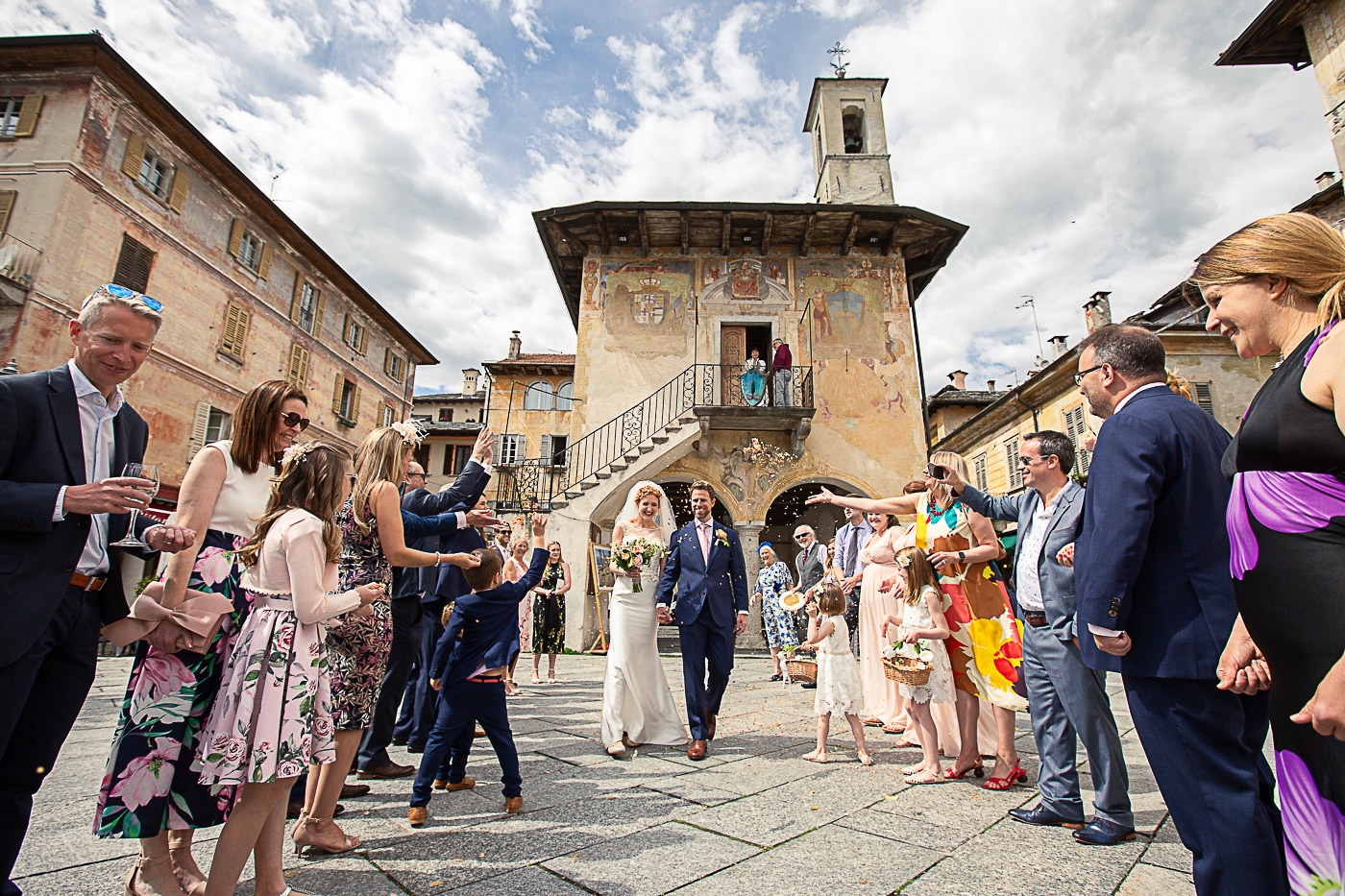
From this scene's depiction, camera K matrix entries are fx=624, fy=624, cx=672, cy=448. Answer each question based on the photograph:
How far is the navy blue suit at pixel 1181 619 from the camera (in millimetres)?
1590

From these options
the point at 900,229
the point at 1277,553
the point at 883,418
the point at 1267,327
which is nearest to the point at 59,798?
the point at 1277,553

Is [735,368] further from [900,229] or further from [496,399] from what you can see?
[496,399]

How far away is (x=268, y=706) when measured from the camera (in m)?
2.02

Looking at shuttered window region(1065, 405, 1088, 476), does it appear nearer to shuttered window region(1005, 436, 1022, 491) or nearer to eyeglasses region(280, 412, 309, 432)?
shuttered window region(1005, 436, 1022, 491)

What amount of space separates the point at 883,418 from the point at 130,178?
57.3 feet

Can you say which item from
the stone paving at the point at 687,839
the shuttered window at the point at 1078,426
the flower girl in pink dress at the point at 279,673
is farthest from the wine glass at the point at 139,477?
the shuttered window at the point at 1078,426

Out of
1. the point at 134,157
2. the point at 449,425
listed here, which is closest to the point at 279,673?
the point at 134,157

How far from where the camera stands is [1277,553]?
136cm

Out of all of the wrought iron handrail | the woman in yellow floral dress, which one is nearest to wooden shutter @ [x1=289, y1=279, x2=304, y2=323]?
the wrought iron handrail

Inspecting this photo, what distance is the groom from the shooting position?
4602 mm

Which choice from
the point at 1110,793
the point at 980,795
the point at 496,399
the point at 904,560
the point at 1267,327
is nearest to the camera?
the point at 1267,327

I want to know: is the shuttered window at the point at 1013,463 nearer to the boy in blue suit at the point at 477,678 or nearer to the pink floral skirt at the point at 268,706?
the boy in blue suit at the point at 477,678

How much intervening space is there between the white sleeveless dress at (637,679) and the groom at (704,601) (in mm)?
155

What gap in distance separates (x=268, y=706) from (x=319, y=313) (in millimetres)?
22252
